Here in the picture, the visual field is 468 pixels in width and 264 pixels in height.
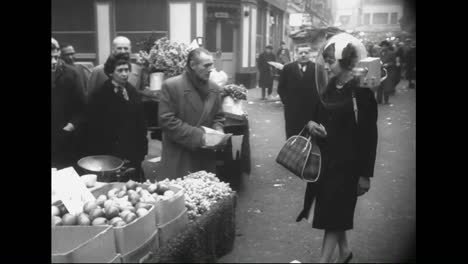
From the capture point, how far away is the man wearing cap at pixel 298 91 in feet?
18.3

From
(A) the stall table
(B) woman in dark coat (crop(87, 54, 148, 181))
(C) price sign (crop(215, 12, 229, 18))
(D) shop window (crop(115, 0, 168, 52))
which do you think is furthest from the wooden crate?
(C) price sign (crop(215, 12, 229, 18))

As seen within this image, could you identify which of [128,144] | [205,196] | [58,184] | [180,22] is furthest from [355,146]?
[180,22]

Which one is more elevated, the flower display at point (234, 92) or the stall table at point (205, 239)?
the flower display at point (234, 92)

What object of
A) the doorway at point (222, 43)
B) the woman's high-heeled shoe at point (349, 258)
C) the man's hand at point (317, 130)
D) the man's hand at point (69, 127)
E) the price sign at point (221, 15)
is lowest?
the woman's high-heeled shoe at point (349, 258)

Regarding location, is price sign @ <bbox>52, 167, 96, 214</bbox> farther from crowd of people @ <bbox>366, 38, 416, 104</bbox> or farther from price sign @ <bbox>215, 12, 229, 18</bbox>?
price sign @ <bbox>215, 12, 229, 18</bbox>

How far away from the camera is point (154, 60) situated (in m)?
5.02

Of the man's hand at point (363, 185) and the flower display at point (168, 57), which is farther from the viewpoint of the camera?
the flower display at point (168, 57)

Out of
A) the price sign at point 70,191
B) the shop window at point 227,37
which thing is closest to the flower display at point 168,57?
the price sign at point 70,191

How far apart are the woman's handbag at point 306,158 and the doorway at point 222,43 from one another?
11.1 metres

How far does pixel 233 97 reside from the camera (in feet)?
15.8

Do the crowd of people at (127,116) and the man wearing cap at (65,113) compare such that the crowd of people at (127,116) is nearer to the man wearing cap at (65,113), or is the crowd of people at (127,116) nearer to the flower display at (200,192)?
the man wearing cap at (65,113)

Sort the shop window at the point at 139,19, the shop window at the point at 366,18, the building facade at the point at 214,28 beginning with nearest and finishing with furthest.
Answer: the shop window at the point at 366,18, the shop window at the point at 139,19, the building facade at the point at 214,28

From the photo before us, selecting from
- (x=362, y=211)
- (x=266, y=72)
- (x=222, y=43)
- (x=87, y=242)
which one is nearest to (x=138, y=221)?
(x=87, y=242)

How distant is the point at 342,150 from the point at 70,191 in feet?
4.41
